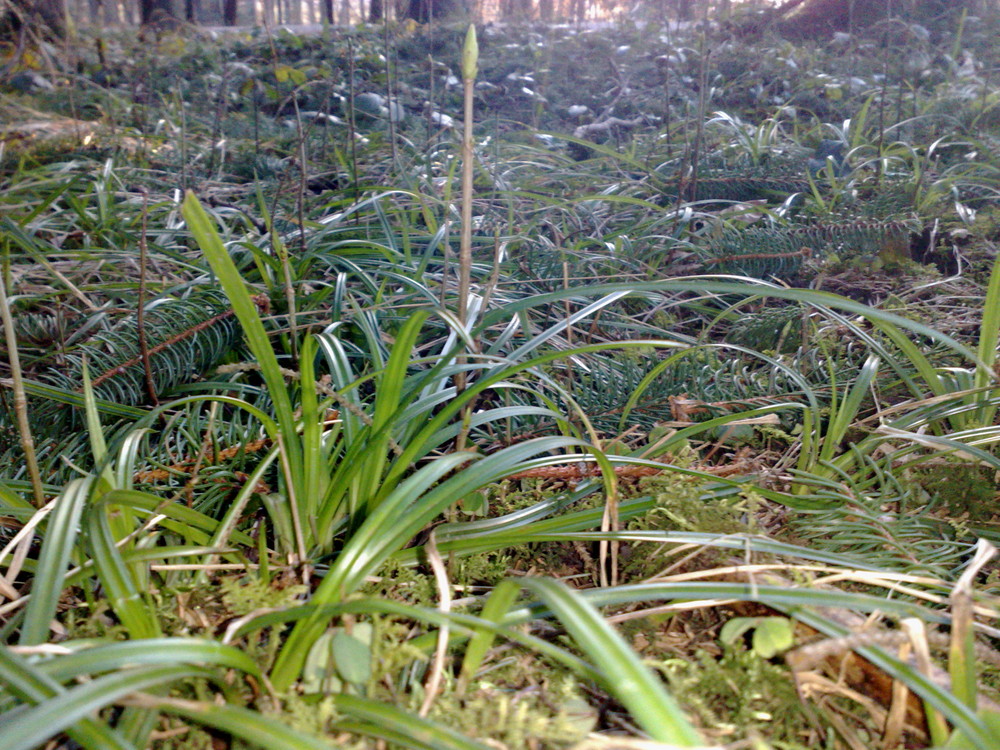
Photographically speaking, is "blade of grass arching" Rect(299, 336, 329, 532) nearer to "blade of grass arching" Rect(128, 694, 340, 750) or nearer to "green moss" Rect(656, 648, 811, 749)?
"blade of grass arching" Rect(128, 694, 340, 750)

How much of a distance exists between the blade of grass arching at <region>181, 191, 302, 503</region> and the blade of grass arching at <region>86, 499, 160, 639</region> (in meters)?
0.22

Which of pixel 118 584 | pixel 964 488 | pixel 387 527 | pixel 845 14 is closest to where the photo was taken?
pixel 118 584

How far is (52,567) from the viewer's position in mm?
812

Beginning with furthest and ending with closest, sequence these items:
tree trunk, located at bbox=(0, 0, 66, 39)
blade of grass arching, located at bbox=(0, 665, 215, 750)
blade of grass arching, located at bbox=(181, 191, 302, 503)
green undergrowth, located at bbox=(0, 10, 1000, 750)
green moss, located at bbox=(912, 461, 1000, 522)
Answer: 1. tree trunk, located at bbox=(0, 0, 66, 39)
2. green moss, located at bbox=(912, 461, 1000, 522)
3. blade of grass arching, located at bbox=(181, 191, 302, 503)
4. green undergrowth, located at bbox=(0, 10, 1000, 750)
5. blade of grass arching, located at bbox=(0, 665, 215, 750)

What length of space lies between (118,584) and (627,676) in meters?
0.58

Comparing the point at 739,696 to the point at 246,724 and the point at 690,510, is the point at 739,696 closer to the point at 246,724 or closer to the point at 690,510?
the point at 690,510

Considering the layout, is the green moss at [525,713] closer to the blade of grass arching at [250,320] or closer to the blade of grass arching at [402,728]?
the blade of grass arching at [402,728]

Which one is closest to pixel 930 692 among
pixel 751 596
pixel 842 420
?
pixel 751 596

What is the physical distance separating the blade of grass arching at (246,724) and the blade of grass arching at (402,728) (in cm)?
6

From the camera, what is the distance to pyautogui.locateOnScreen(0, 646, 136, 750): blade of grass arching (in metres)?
0.63

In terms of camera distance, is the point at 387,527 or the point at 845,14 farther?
the point at 845,14

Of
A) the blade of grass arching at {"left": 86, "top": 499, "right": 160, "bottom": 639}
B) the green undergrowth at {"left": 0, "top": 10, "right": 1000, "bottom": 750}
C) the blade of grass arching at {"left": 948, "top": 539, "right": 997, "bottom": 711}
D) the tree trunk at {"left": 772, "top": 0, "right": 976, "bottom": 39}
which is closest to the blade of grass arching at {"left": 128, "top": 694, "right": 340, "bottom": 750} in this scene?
the green undergrowth at {"left": 0, "top": 10, "right": 1000, "bottom": 750}

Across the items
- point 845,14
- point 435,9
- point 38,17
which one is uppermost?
point 435,9

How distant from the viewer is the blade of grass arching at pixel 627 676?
571 mm
